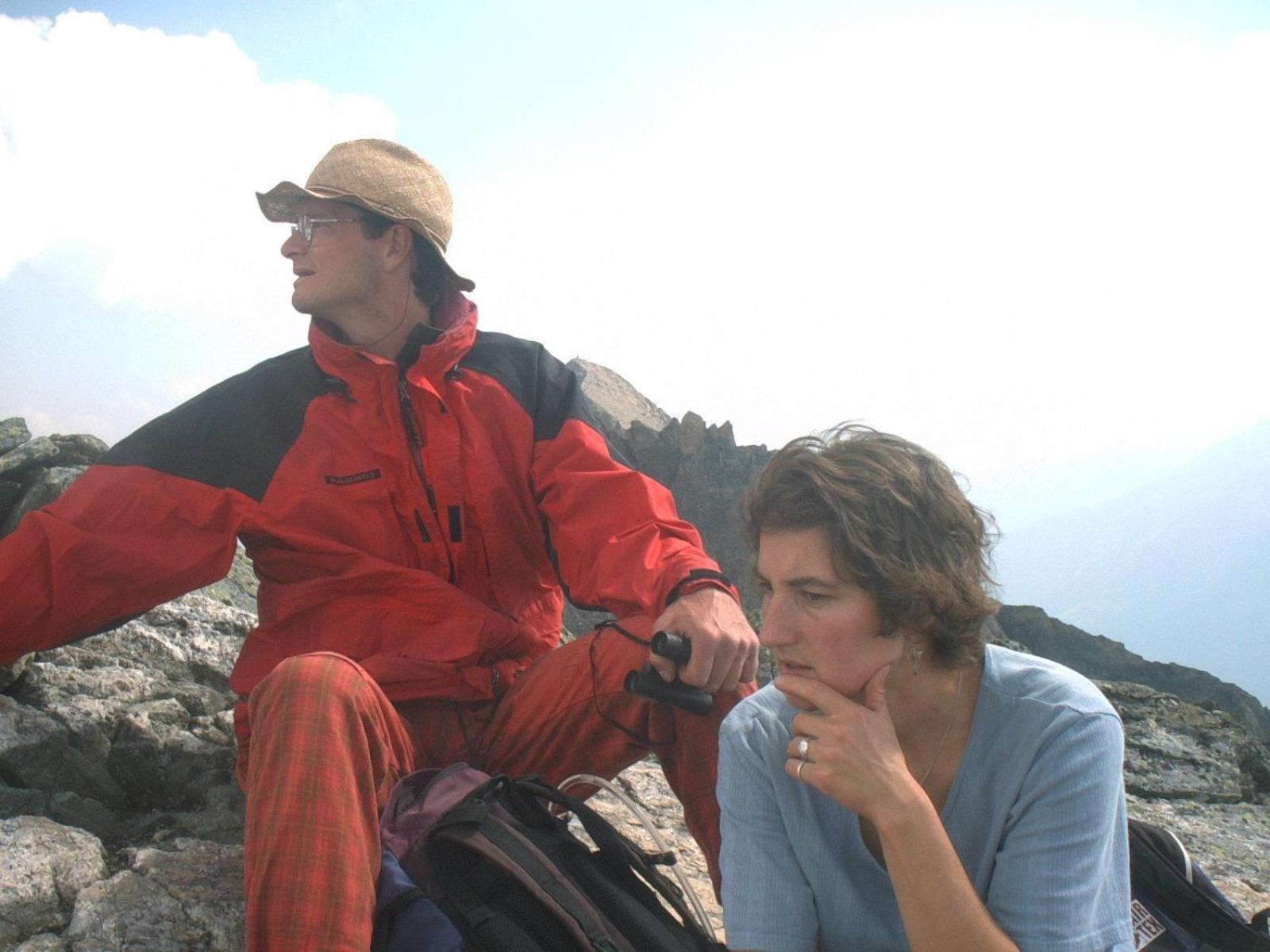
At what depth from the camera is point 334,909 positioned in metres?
2.65

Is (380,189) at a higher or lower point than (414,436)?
higher

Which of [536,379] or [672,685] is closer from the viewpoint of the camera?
[672,685]

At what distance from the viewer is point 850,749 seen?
8.37 ft

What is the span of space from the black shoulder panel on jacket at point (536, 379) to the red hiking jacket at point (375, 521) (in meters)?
0.01

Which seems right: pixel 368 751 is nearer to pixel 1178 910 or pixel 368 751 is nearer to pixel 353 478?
pixel 353 478

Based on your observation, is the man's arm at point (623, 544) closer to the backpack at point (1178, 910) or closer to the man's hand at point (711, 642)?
the man's hand at point (711, 642)

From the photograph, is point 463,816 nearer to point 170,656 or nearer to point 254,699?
point 254,699

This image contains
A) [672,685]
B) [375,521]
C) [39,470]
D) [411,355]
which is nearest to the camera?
[672,685]

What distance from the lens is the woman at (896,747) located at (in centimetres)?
248

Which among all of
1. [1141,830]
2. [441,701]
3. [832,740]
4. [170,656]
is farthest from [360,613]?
[1141,830]

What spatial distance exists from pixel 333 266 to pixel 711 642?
2.52m

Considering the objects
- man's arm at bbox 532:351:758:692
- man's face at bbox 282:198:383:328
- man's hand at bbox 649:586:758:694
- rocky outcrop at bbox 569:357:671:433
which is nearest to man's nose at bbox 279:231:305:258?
man's face at bbox 282:198:383:328

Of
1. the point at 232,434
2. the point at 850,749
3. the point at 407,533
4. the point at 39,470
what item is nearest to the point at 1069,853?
the point at 850,749

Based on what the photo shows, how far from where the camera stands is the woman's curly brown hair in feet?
8.78
